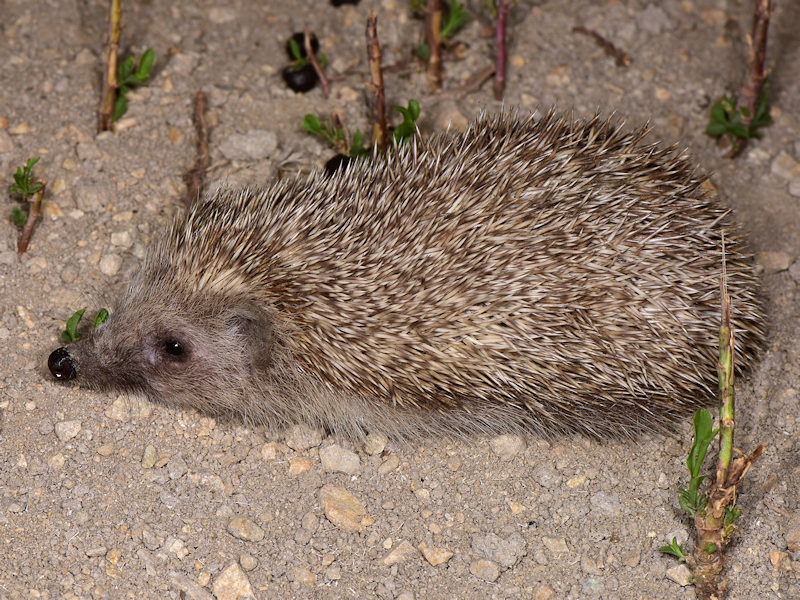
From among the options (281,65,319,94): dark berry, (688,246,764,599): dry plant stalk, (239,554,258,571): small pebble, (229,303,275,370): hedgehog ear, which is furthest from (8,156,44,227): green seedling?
(688,246,764,599): dry plant stalk

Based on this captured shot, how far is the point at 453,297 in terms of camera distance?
2.79 m

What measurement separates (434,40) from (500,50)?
0.27 m

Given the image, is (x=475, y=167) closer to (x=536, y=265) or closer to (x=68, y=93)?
(x=536, y=265)

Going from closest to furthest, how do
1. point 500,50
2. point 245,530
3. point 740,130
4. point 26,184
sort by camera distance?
1. point 245,530
2. point 26,184
3. point 740,130
4. point 500,50

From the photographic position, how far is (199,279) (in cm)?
303

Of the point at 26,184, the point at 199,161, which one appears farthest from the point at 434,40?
the point at 26,184

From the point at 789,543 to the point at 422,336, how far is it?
49.8 inches

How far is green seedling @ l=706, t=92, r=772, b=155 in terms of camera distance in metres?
3.85

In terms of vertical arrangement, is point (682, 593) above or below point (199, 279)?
below

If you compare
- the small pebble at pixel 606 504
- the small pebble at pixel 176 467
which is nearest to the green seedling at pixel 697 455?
the small pebble at pixel 606 504

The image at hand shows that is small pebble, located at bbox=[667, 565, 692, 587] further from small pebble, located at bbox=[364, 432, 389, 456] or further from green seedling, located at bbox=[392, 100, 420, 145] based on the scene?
green seedling, located at bbox=[392, 100, 420, 145]

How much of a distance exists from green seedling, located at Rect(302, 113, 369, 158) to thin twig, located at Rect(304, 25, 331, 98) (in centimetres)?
20

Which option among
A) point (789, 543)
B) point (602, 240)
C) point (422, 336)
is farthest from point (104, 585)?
point (789, 543)

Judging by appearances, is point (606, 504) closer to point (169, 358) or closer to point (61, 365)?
point (169, 358)
